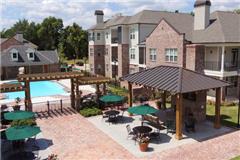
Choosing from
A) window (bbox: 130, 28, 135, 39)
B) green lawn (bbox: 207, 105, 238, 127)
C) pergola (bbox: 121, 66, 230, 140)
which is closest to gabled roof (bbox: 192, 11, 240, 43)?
green lawn (bbox: 207, 105, 238, 127)

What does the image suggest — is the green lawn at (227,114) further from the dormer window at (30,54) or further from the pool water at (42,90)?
the dormer window at (30,54)

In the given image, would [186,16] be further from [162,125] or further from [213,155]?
[213,155]

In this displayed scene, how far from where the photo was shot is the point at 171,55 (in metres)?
29.6

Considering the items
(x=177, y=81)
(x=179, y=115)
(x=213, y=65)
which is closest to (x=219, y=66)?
(x=213, y=65)

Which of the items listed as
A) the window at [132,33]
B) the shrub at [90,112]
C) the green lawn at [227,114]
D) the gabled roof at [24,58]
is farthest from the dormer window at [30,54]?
the green lawn at [227,114]

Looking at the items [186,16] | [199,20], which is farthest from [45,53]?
[199,20]

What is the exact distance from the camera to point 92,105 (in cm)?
2564

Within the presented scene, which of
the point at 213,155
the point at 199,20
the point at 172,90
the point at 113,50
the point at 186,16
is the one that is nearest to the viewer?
the point at 213,155

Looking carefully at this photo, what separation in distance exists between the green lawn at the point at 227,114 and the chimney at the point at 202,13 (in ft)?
36.4

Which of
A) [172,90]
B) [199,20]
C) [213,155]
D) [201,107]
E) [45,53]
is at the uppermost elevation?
[199,20]

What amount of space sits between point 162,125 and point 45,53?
131ft

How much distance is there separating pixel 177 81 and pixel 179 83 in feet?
1.61

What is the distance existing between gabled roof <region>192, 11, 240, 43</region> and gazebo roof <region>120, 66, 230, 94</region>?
32.0 feet

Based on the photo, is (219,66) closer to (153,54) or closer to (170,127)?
(153,54)
